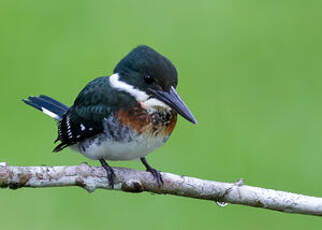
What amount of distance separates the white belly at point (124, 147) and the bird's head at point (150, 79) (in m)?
0.22

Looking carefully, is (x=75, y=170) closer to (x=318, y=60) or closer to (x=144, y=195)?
(x=144, y=195)

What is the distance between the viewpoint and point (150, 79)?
Answer: 406 centimetres

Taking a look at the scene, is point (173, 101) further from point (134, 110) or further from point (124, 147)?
point (124, 147)

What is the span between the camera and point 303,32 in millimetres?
8789

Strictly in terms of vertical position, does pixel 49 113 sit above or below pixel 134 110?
below

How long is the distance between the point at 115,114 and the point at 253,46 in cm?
483

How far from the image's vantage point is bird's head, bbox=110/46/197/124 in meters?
4.00

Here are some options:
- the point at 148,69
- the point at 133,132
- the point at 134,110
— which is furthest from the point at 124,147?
the point at 148,69

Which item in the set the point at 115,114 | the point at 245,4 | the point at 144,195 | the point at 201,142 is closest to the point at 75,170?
the point at 115,114

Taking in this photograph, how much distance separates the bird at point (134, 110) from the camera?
4020 mm

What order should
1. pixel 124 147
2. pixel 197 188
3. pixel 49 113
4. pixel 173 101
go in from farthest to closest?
1. pixel 49 113
2. pixel 124 147
3. pixel 173 101
4. pixel 197 188

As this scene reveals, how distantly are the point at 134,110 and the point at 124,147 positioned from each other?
0.22 m

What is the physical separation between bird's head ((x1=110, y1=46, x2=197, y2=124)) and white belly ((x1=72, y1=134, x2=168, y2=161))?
22 cm

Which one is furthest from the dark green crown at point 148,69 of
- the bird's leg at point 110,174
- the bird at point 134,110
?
the bird's leg at point 110,174
